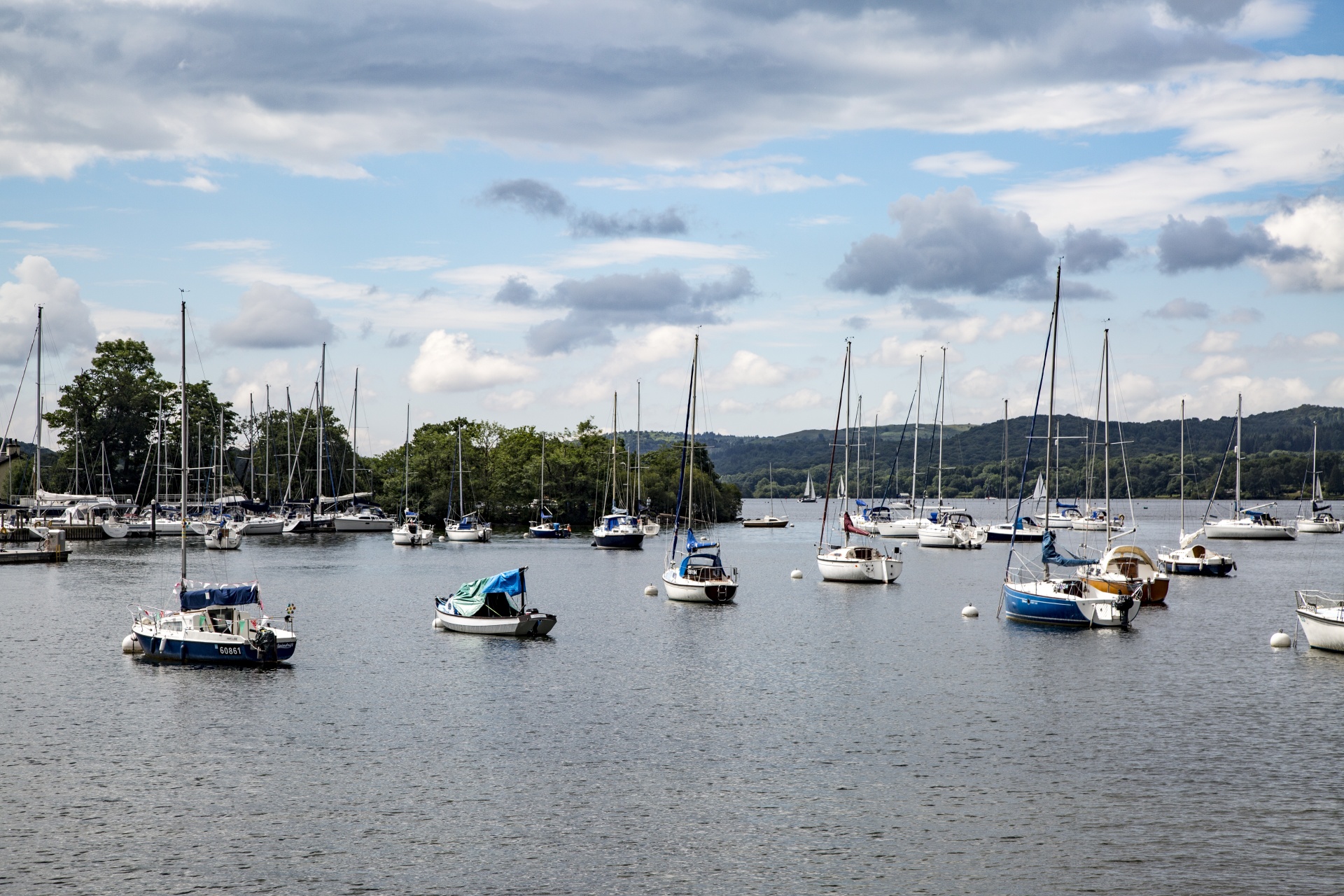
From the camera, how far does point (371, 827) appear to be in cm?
3272

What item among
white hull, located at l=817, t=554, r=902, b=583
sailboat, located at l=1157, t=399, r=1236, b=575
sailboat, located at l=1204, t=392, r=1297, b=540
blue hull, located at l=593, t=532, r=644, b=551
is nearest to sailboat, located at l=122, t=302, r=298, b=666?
white hull, located at l=817, t=554, r=902, b=583

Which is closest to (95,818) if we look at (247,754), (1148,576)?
(247,754)

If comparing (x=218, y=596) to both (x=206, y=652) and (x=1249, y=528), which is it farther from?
(x=1249, y=528)

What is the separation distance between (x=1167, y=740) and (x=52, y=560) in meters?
110

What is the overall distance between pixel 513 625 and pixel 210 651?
660 inches

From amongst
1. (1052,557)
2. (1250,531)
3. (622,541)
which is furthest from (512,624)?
(1250,531)

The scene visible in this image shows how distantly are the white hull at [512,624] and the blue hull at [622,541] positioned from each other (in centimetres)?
7667

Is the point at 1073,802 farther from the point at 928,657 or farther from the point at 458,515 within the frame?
the point at 458,515

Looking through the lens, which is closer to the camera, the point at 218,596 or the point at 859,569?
the point at 218,596

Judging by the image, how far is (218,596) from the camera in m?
56.0

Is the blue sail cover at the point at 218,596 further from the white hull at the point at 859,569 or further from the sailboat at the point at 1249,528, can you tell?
the sailboat at the point at 1249,528

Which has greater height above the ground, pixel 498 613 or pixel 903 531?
pixel 903 531

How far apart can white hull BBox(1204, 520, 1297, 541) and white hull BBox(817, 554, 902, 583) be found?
9342 centimetres

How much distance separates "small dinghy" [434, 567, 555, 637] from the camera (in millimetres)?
66938
